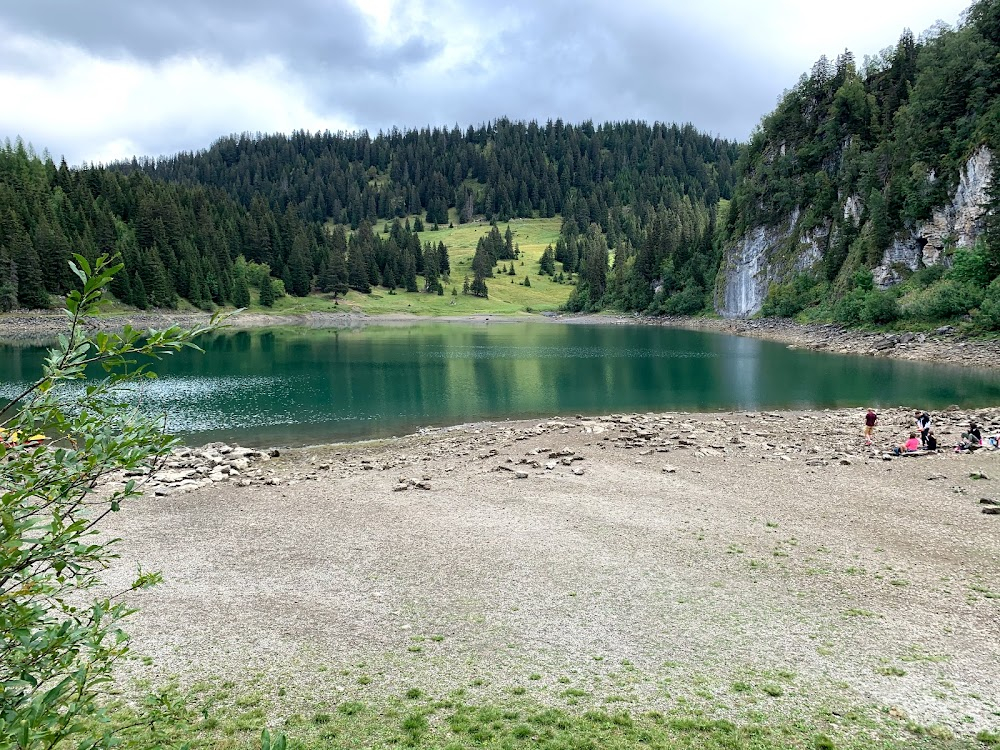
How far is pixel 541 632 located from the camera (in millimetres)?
11266

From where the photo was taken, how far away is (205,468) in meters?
24.8

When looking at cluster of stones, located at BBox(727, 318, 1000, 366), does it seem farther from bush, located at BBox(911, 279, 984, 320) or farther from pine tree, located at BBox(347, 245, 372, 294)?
pine tree, located at BBox(347, 245, 372, 294)

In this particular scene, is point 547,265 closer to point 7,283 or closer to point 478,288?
point 478,288

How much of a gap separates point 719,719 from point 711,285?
127m

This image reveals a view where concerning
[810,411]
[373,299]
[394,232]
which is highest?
[394,232]

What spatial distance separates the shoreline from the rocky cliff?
22.9 feet

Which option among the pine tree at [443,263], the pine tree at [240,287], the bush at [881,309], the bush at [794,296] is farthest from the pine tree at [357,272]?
the bush at [881,309]

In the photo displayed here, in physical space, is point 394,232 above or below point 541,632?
above

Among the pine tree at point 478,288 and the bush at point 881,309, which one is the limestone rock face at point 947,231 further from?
the pine tree at point 478,288

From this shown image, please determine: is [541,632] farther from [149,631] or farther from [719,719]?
[149,631]

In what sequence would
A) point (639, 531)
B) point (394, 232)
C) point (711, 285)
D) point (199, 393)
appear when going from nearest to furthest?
point (639, 531) < point (199, 393) < point (711, 285) < point (394, 232)

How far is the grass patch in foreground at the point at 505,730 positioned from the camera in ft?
26.2

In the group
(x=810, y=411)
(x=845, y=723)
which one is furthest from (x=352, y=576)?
(x=810, y=411)

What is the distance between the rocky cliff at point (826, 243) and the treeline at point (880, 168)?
0.99m
